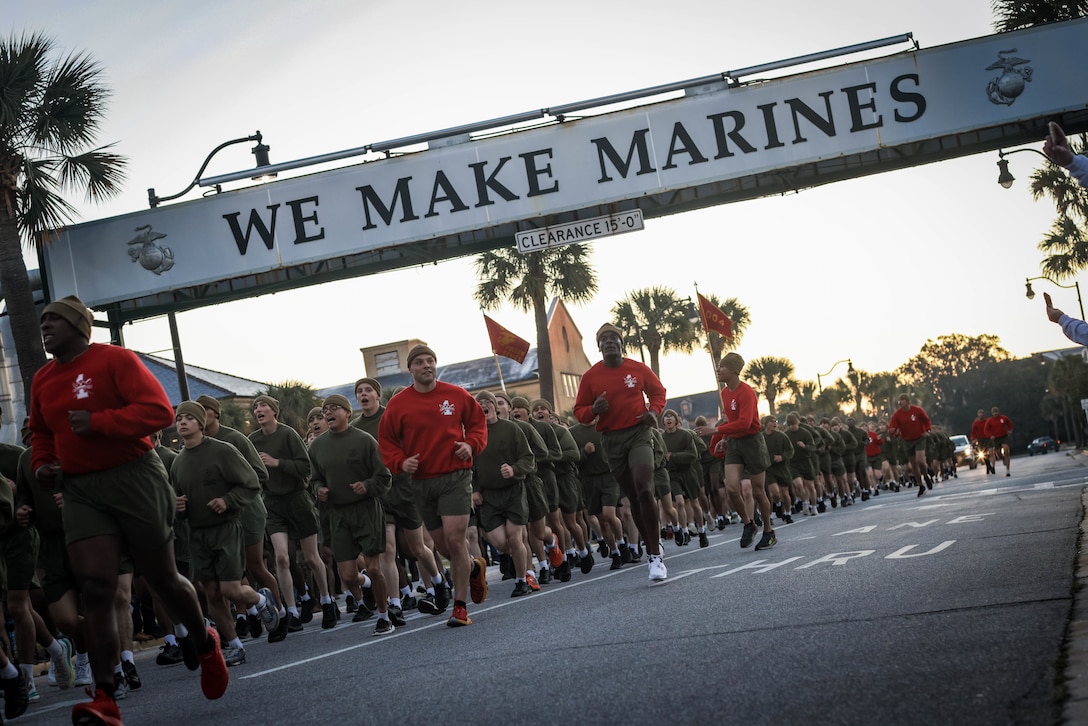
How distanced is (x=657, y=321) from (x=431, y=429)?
4907cm

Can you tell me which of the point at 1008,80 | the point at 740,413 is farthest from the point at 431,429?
the point at 1008,80

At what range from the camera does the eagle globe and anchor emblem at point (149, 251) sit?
21844 mm

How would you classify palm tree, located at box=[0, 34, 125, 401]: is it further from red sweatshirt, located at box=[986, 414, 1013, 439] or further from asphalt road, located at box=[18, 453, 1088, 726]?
red sweatshirt, located at box=[986, 414, 1013, 439]

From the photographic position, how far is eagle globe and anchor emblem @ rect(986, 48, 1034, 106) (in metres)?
20.5

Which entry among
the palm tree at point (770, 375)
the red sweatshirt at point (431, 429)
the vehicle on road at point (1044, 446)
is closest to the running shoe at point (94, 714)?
the red sweatshirt at point (431, 429)

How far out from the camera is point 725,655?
580 centimetres

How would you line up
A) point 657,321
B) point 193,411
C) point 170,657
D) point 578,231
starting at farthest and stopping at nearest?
point 657,321 → point 578,231 → point 170,657 → point 193,411

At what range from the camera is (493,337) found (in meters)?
26.2

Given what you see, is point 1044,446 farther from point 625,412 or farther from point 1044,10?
point 625,412

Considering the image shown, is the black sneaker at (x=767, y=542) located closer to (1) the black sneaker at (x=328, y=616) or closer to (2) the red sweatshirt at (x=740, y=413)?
(2) the red sweatshirt at (x=740, y=413)

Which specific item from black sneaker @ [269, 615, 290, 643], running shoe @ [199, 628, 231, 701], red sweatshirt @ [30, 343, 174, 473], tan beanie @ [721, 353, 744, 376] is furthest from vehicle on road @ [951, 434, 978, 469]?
red sweatshirt @ [30, 343, 174, 473]

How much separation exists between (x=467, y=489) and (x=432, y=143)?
12.8 m

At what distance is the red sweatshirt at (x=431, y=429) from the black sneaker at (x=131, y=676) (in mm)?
2283

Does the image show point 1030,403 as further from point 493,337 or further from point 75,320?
point 75,320
